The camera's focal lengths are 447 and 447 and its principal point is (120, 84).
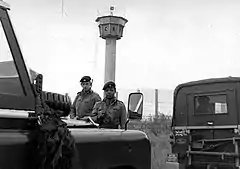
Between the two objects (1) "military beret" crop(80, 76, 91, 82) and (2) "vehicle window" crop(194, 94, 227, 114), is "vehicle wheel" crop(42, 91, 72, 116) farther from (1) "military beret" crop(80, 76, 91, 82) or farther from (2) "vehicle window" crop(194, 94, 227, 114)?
(2) "vehicle window" crop(194, 94, 227, 114)

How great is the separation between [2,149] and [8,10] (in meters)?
0.88

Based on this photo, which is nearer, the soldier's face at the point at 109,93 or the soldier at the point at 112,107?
the soldier at the point at 112,107

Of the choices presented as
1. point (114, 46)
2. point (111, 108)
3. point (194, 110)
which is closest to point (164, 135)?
point (114, 46)

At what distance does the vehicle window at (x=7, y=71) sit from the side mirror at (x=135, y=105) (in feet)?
4.90

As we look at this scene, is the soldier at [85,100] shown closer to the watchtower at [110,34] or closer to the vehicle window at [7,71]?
the vehicle window at [7,71]

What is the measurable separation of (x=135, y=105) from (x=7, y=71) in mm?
1630

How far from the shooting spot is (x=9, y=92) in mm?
2619

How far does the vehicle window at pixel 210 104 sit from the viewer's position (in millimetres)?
10280

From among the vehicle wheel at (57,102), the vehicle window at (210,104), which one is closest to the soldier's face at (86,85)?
the vehicle wheel at (57,102)

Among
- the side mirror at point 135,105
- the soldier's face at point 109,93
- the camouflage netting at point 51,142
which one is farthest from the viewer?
the soldier's face at point 109,93

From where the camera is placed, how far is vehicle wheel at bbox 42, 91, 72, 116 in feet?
9.58

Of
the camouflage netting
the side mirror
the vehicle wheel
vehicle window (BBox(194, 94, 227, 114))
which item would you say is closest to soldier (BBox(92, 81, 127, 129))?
the side mirror

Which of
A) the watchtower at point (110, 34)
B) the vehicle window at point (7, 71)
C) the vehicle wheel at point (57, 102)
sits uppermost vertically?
the watchtower at point (110, 34)

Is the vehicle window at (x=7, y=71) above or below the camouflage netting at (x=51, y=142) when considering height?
above
